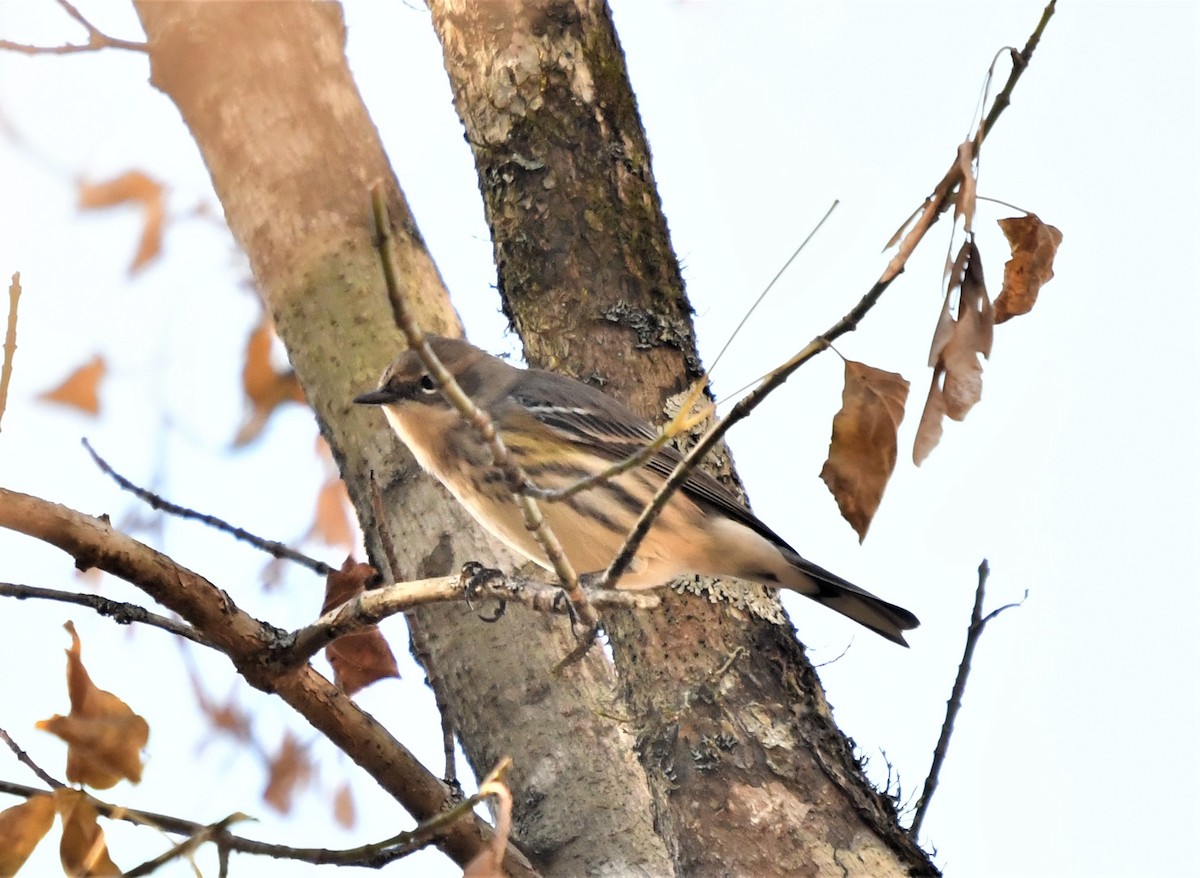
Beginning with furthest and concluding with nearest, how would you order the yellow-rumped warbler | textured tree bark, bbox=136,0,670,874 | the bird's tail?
the bird's tail → the yellow-rumped warbler → textured tree bark, bbox=136,0,670,874

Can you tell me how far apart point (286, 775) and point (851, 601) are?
2268 mm

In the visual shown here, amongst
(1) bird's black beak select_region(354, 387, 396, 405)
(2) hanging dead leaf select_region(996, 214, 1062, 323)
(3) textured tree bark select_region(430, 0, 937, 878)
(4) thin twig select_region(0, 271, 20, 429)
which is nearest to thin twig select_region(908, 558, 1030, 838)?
(3) textured tree bark select_region(430, 0, 937, 878)

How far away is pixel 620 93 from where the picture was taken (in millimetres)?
5113

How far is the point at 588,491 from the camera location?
15.5 feet

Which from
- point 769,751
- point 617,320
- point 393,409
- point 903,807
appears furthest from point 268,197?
point 903,807

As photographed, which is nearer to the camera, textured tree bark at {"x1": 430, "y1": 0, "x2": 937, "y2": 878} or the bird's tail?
textured tree bark at {"x1": 430, "y1": 0, "x2": 937, "y2": 878}

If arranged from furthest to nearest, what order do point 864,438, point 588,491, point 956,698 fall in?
point 588,491, point 956,698, point 864,438

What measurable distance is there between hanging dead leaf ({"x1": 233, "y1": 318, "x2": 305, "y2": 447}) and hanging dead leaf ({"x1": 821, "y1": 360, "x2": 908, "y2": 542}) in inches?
141

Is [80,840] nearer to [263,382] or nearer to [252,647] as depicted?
[252,647]

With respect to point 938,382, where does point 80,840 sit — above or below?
below

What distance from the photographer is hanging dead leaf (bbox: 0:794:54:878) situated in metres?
2.48

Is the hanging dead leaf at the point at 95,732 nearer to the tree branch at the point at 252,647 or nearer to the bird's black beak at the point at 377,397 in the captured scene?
the tree branch at the point at 252,647

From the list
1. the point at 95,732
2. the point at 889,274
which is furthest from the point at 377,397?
the point at 889,274

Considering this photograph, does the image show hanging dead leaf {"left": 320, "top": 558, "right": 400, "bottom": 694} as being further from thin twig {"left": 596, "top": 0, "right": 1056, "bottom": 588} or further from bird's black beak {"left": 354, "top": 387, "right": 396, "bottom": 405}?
thin twig {"left": 596, "top": 0, "right": 1056, "bottom": 588}
